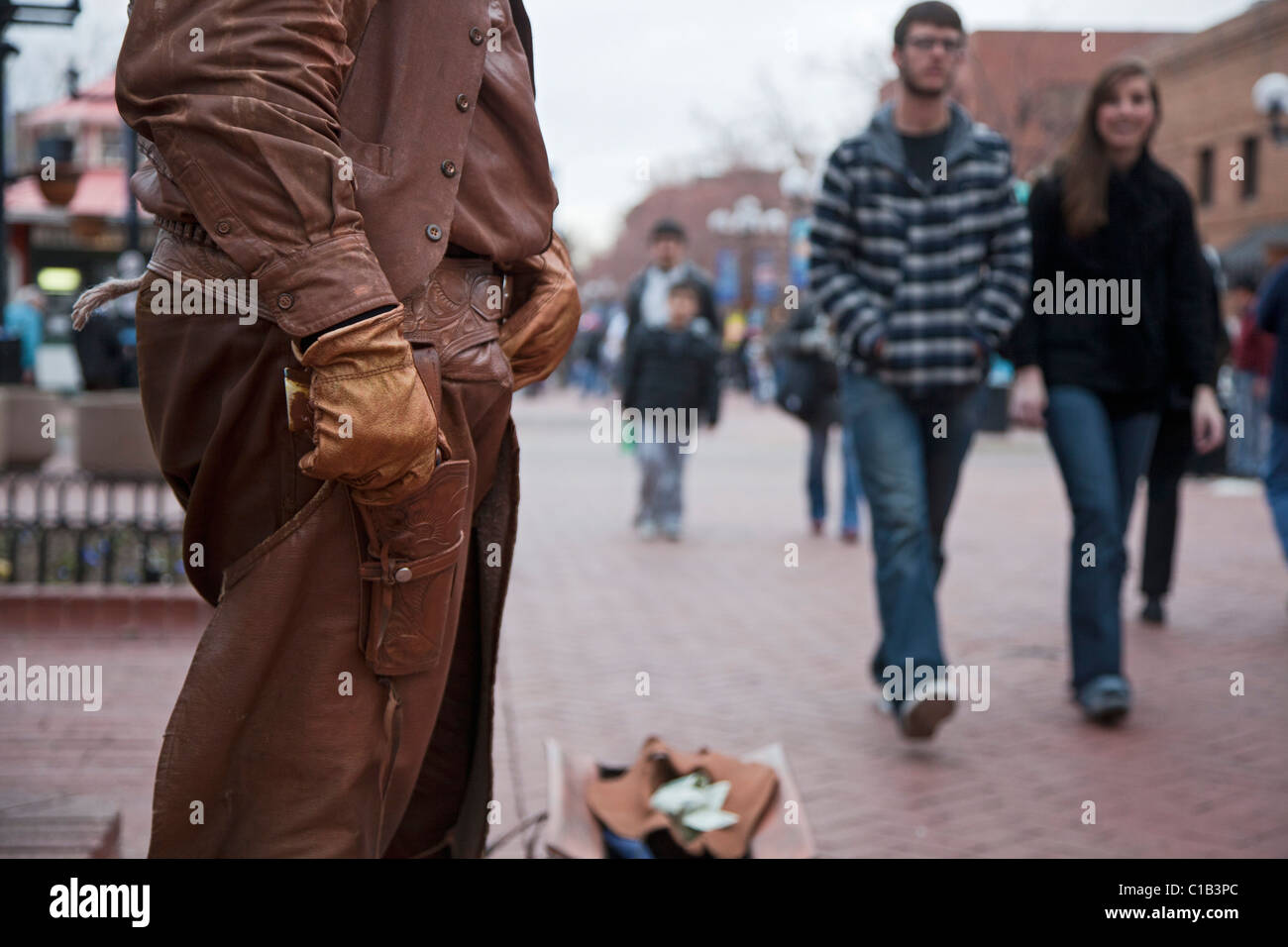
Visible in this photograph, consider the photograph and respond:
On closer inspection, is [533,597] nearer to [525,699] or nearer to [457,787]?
[525,699]

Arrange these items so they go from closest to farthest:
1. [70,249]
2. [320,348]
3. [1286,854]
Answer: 1. [320,348]
2. [1286,854]
3. [70,249]

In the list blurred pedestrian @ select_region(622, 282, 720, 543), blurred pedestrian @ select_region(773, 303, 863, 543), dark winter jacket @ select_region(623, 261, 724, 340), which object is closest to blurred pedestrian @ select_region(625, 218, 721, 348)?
dark winter jacket @ select_region(623, 261, 724, 340)

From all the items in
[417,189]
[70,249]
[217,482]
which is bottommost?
[217,482]

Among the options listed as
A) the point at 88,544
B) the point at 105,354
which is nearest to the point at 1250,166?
the point at 105,354

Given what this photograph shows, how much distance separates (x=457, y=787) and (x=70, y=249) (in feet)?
125

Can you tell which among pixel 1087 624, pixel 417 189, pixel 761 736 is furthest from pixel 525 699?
pixel 417 189

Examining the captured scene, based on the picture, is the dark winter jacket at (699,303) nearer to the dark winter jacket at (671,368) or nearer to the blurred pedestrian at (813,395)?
the dark winter jacket at (671,368)

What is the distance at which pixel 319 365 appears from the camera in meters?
1.92

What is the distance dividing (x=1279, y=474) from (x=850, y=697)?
212 cm

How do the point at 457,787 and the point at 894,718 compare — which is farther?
the point at 894,718

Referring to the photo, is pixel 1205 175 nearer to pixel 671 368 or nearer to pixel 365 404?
pixel 671 368

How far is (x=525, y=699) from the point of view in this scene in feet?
17.1
